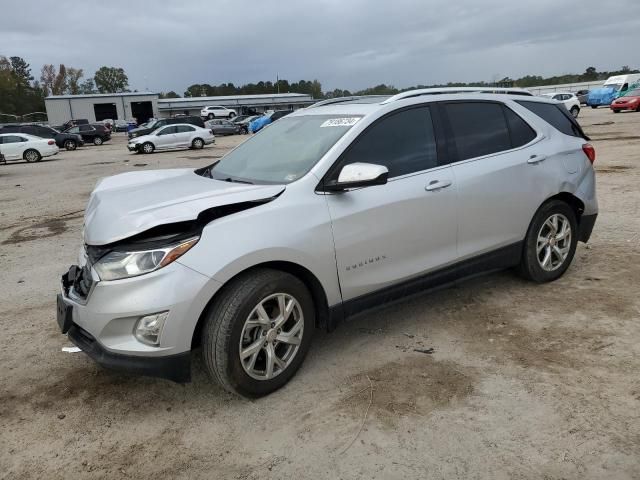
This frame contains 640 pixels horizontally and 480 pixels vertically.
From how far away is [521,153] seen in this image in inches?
171

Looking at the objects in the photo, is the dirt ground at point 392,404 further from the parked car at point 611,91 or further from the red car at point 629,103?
the parked car at point 611,91

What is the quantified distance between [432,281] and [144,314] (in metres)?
2.11

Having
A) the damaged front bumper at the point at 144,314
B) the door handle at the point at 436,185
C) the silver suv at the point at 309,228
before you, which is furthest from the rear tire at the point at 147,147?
the damaged front bumper at the point at 144,314

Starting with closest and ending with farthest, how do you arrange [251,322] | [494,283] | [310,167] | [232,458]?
1. [232,458]
2. [251,322]
3. [310,167]
4. [494,283]

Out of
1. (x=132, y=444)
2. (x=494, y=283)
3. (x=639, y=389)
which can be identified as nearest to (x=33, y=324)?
(x=132, y=444)

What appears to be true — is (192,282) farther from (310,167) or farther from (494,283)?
(494,283)

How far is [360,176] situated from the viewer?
314cm

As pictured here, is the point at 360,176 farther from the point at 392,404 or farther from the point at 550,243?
the point at 550,243

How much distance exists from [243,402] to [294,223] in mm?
1158

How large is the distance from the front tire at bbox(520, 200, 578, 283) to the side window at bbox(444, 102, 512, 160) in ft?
2.50

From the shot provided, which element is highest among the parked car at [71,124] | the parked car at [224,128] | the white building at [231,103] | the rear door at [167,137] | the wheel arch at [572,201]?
the white building at [231,103]

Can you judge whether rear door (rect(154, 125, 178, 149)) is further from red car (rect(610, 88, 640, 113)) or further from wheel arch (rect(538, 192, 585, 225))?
red car (rect(610, 88, 640, 113))

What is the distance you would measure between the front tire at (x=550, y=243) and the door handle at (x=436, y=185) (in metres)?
1.17

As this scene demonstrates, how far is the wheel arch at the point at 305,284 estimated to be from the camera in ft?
9.45
